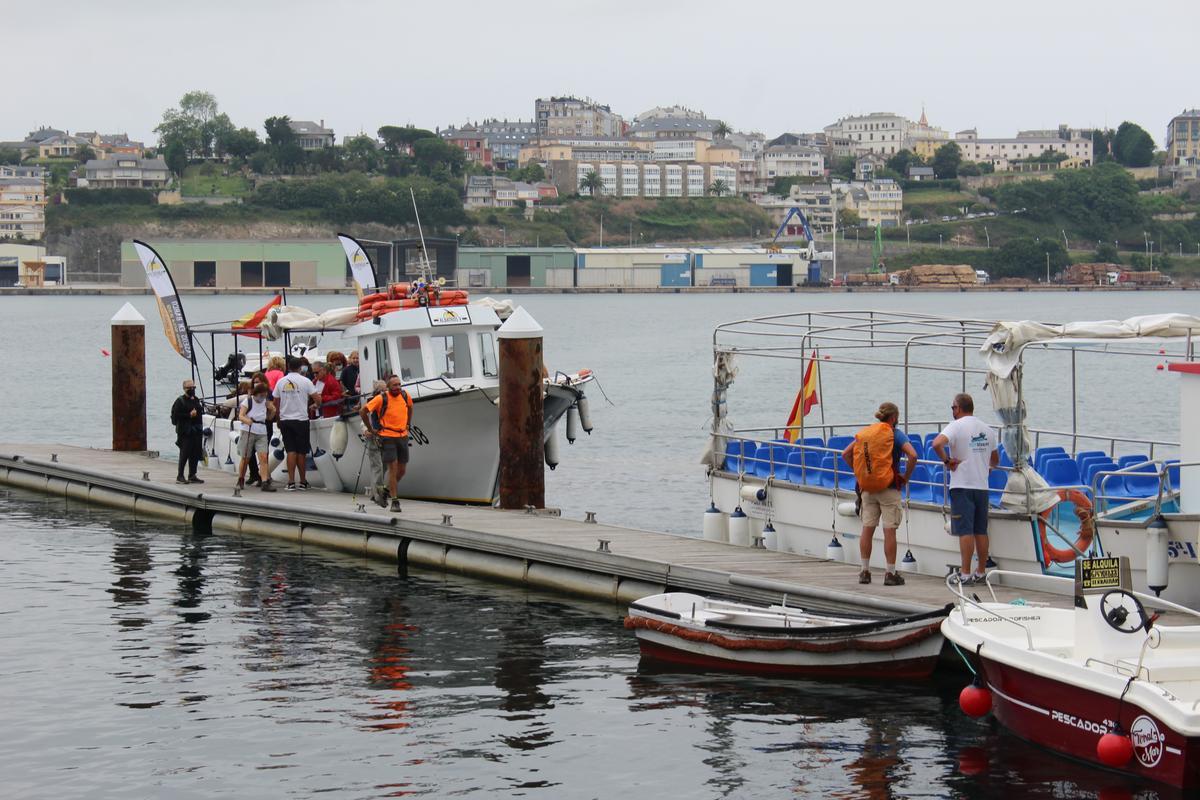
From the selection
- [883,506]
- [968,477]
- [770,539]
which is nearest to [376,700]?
[883,506]

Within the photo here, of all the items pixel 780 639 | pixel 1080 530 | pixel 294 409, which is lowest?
pixel 780 639

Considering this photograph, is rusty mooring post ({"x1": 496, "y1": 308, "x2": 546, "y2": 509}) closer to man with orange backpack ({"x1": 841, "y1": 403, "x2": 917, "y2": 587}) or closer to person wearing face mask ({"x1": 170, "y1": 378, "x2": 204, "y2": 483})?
person wearing face mask ({"x1": 170, "y1": 378, "x2": 204, "y2": 483})

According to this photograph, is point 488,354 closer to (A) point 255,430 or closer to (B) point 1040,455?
(A) point 255,430

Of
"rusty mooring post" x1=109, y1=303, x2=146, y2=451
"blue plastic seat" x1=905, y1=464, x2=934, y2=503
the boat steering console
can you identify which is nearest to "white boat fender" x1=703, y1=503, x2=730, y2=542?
"blue plastic seat" x1=905, y1=464, x2=934, y2=503

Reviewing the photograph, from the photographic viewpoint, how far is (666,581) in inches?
700

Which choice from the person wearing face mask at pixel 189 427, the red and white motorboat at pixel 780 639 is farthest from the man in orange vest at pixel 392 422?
the red and white motorboat at pixel 780 639

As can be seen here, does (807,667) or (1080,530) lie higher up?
(1080,530)

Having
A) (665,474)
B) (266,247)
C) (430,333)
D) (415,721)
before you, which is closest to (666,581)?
(415,721)

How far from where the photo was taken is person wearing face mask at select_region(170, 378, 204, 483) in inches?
981

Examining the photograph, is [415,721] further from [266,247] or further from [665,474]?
[266,247]

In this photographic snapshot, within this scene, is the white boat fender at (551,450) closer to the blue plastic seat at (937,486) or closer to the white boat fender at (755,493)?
the white boat fender at (755,493)

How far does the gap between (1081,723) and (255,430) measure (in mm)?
14681

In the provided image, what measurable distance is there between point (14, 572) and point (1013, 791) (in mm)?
14613

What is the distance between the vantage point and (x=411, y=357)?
84.2ft
